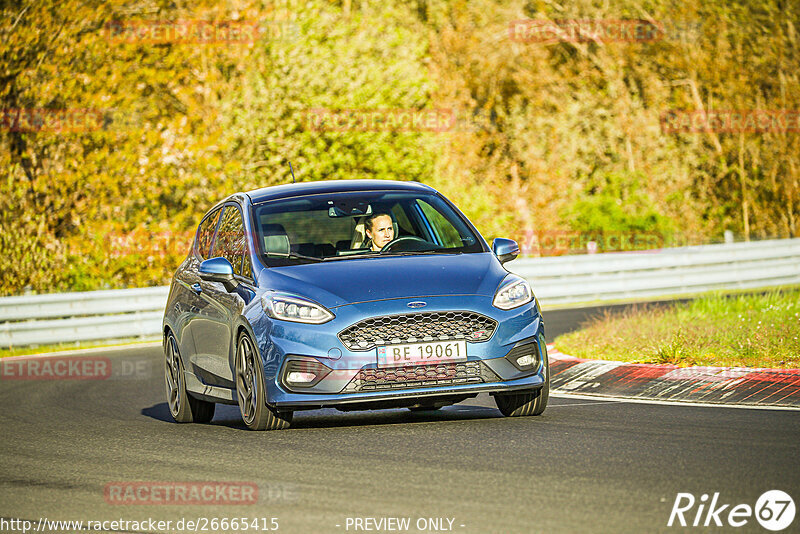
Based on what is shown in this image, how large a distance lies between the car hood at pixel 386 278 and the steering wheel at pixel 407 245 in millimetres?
335

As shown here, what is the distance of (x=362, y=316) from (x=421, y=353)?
44 cm

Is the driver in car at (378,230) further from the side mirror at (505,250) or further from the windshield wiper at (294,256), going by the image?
the side mirror at (505,250)

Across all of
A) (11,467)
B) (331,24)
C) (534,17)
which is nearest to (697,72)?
(534,17)

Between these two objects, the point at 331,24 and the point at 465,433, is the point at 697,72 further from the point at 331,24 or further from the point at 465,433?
the point at 465,433

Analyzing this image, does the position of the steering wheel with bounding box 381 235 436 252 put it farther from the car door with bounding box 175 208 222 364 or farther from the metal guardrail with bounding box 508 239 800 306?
the metal guardrail with bounding box 508 239 800 306

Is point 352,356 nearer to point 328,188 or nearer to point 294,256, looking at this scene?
point 294,256

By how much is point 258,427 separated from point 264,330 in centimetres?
72

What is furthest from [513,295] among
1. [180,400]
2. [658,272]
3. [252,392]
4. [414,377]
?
[658,272]

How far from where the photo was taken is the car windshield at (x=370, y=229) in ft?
32.0

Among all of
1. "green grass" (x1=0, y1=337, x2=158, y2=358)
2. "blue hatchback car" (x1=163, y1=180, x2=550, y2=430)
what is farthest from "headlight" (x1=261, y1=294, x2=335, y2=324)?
"green grass" (x1=0, y1=337, x2=158, y2=358)

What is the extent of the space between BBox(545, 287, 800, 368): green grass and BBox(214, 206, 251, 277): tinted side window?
152 inches

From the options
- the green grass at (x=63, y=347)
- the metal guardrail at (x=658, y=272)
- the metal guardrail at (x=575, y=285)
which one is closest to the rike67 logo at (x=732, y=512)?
the green grass at (x=63, y=347)

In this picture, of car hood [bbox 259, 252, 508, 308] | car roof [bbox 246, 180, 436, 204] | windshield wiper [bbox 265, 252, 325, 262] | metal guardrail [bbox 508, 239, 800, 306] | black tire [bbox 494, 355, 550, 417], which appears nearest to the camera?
car hood [bbox 259, 252, 508, 308]

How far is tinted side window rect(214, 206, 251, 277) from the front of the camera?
988 cm
